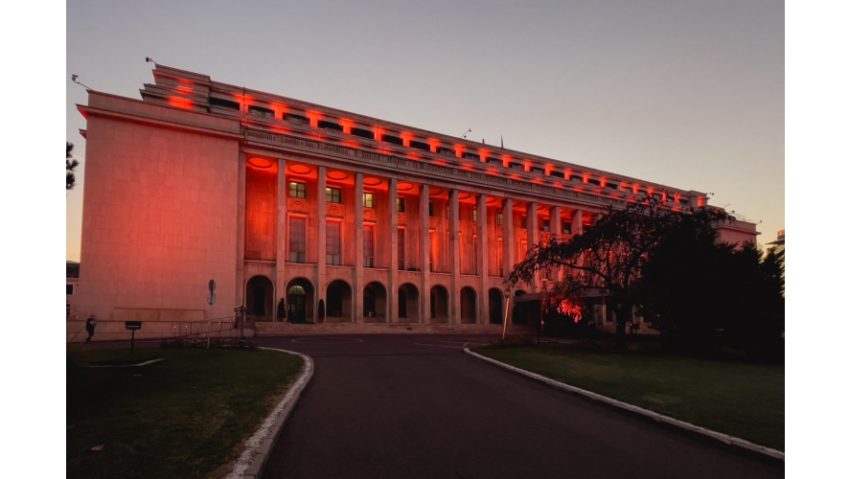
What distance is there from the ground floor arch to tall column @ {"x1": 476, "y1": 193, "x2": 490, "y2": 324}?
293 centimetres

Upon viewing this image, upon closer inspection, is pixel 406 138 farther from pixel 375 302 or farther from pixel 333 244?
pixel 375 302

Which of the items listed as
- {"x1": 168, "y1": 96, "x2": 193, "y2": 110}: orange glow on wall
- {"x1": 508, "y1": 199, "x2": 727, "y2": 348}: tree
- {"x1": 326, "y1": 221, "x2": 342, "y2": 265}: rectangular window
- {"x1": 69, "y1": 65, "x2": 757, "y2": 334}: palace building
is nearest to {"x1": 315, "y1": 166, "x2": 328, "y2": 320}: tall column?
{"x1": 69, "y1": 65, "x2": 757, "y2": 334}: palace building

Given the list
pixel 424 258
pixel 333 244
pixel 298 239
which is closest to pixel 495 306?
pixel 424 258

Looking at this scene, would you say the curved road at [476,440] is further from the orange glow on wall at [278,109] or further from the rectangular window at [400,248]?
the orange glow on wall at [278,109]

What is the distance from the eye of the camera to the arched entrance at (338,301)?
44875 mm

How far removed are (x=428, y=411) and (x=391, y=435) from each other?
1.85 metres

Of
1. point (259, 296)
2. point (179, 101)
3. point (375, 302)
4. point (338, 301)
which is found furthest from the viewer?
point (375, 302)

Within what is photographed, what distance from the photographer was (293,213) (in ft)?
148

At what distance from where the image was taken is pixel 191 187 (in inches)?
1426

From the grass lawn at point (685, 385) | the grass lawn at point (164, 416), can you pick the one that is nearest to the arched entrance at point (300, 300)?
the grass lawn at point (685, 385)

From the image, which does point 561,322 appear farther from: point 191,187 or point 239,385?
point 239,385

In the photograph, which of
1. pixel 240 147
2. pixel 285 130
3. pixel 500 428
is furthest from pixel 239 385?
pixel 285 130

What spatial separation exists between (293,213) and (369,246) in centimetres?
833

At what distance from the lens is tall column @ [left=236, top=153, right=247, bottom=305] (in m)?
38.3
